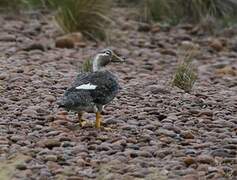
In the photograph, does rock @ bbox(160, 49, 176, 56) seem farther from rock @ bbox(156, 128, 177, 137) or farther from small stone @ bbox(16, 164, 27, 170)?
small stone @ bbox(16, 164, 27, 170)

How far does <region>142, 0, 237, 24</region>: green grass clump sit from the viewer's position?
1409 cm

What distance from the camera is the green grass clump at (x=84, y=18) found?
40.3 feet

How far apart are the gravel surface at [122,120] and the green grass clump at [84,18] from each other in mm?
250

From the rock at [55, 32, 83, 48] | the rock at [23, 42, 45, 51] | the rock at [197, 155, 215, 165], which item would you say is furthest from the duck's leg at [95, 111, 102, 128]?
the rock at [55, 32, 83, 48]

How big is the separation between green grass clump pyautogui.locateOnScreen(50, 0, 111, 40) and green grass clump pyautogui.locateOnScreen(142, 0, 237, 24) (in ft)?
5.55

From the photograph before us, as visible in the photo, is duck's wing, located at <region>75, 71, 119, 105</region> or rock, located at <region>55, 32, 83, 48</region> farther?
rock, located at <region>55, 32, 83, 48</region>

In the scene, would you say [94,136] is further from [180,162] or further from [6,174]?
[6,174]

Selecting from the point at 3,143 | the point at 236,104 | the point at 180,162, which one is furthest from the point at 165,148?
the point at 236,104

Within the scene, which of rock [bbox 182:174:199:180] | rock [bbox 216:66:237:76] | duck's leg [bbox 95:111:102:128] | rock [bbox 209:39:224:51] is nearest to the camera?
rock [bbox 182:174:199:180]

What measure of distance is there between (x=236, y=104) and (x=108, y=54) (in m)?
1.64

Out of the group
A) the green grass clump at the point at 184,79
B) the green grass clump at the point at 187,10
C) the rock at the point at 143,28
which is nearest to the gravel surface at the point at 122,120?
the green grass clump at the point at 184,79

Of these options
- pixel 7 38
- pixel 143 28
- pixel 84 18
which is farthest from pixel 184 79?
pixel 143 28

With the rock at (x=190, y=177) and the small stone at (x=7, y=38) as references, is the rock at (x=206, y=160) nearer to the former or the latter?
the rock at (x=190, y=177)

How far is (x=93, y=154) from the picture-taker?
630 centimetres
